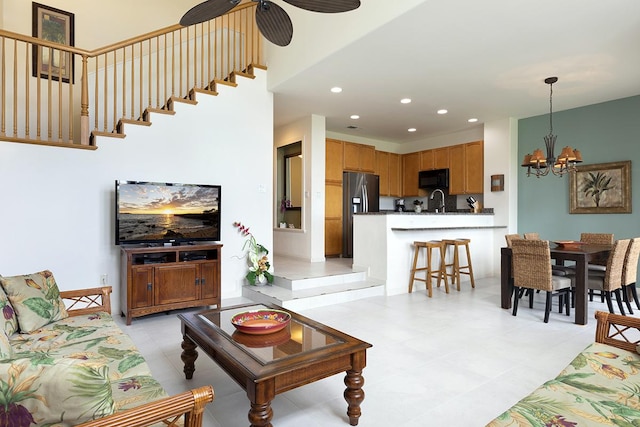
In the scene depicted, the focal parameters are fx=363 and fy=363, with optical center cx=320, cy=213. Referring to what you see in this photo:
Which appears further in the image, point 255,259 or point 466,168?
point 466,168

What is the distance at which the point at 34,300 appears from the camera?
2404 mm

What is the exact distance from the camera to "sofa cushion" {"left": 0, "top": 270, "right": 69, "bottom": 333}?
2307 millimetres

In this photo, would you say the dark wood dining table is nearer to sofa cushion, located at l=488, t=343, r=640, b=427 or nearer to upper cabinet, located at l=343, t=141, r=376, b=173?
sofa cushion, located at l=488, t=343, r=640, b=427

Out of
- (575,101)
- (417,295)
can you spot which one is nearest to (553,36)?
(575,101)

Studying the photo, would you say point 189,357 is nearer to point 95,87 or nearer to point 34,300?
point 34,300

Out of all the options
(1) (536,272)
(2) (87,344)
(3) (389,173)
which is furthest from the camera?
(3) (389,173)

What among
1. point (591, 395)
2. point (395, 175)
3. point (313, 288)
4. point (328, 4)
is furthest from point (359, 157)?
point (591, 395)

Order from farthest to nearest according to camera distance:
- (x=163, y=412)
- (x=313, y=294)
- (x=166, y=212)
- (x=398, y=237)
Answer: (x=398, y=237), (x=313, y=294), (x=166, y=212), (x=163, y=412)

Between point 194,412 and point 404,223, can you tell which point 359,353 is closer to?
point 194,412

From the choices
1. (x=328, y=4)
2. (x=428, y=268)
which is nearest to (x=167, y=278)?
(x=328, y=4)

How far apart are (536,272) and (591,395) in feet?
8.41

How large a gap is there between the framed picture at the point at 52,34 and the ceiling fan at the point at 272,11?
322 centimetres

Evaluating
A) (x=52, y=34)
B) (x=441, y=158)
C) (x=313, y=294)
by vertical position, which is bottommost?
(x=313, y=294)

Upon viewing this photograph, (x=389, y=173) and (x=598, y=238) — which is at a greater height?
(x=389, y=173)
